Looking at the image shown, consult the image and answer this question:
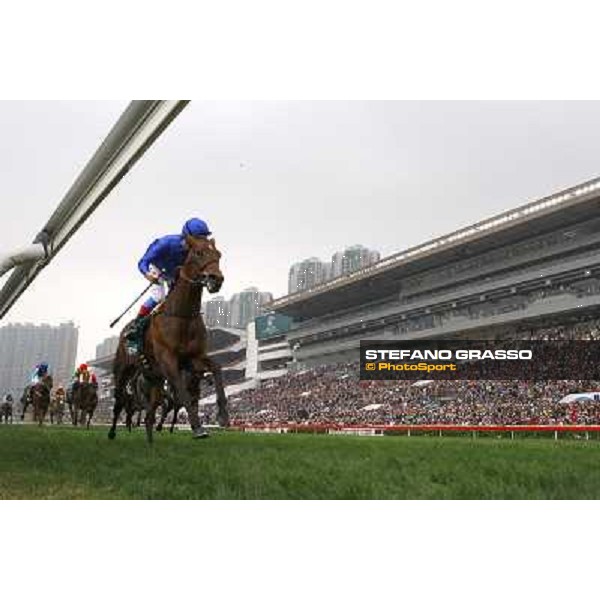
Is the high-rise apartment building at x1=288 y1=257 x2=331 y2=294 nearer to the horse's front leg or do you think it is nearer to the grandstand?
the grandstand

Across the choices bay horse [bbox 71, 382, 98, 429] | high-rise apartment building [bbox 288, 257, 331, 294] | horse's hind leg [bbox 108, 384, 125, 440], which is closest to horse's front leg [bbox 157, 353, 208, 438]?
high-rise apartment building [bbox 288, 257, 331, 294]

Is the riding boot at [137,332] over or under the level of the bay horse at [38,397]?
over

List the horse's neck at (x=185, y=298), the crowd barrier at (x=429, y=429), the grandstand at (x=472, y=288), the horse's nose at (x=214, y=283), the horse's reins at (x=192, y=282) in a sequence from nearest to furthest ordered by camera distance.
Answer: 1. the horse's nose at (x=214, y=283)
2. the horse's reins at (x=192, y=282)
3. the horse's neck at (x=185, y=298)
4. the grandstand at (x=472, y=288)
5. the crowd barrier at (x=429, y=429)

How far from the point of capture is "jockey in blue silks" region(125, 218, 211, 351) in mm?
6148

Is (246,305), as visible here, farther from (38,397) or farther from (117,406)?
(38,397)

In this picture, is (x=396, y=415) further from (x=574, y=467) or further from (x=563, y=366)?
(x=574, y=467)

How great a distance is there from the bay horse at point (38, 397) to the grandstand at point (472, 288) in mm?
4713

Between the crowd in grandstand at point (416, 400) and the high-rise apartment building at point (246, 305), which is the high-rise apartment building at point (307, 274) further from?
the crowd in grandstand at point (416, 400)

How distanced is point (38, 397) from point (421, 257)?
30.4 ft

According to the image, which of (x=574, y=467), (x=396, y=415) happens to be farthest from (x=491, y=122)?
(x=396, y=415)

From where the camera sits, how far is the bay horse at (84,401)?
15007 millimetres

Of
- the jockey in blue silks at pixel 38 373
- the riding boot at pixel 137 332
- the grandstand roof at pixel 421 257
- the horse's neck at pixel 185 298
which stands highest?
the grandstand roof at pixel 421 257

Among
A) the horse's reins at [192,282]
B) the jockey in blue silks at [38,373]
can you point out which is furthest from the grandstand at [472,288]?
the jockey in blue silks at [38,373]
